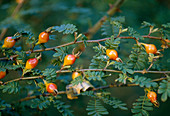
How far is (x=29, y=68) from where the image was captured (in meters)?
0.64

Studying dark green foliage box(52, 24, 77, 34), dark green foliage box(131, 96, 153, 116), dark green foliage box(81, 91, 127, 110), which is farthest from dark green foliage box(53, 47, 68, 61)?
dark green foliage box(131, 96, 153, 116)

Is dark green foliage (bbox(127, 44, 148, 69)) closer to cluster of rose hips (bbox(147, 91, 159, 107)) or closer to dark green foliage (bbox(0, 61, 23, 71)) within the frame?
cluster of rose hips (bbox(147, 91, 159, 107))

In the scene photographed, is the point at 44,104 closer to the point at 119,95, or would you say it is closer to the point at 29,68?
the point at 29,68

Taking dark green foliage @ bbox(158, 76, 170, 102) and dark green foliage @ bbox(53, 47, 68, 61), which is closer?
dark green foliage @ bbox(158, 76, 170, 102)

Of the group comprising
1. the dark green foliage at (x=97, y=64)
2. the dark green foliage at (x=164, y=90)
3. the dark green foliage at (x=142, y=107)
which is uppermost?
the dark green foliage at (x=97, y=64)

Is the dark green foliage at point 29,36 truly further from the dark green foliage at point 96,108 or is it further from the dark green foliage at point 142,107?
the dark green foliage at point 142,107

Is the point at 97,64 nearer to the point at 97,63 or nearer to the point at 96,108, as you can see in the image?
the point at 97,63

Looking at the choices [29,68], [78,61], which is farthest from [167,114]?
[29,68]

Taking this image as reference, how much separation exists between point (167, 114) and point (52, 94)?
82.3 inches

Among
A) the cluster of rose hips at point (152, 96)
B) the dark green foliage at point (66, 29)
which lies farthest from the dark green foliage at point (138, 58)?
the dark green foliage at point (66, 29)

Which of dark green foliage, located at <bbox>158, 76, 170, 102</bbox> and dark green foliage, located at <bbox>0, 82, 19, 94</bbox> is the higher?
dark green foliage, located at <bbox>0, 82, 19, 94</bbox>

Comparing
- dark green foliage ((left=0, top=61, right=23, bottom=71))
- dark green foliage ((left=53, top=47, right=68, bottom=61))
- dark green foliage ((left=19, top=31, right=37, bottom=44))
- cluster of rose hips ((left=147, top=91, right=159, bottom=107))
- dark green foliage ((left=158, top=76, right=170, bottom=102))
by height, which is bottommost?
cluster of rose hips ((left=147, top=91, right=159, bottom=107))

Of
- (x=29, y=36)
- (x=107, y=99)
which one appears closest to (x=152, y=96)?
(x=107, y=99)

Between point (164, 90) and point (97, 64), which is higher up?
point (97, 64)
